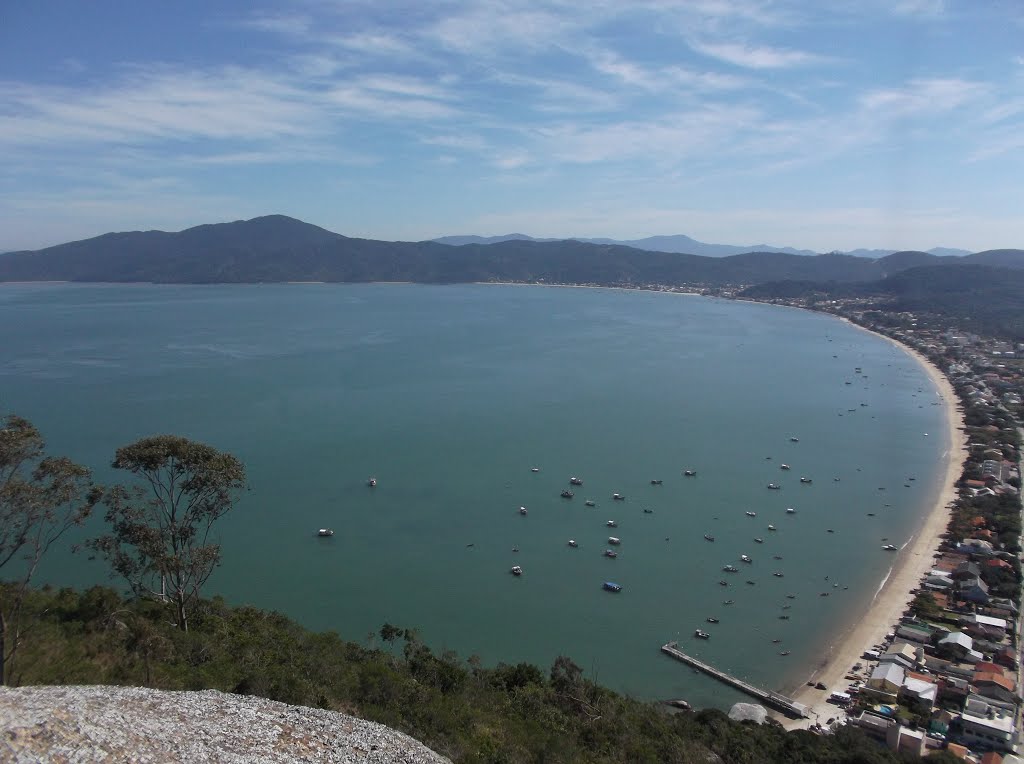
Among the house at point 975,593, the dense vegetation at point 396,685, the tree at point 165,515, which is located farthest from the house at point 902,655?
the tree at point 165,515

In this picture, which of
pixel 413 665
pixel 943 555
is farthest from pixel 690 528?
pixel 413 665

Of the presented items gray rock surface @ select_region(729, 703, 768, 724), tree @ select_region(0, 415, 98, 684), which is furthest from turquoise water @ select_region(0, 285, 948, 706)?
tree @ select_region(0, 415, 98, 684)

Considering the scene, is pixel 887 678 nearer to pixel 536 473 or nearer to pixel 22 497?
pixel 536 473

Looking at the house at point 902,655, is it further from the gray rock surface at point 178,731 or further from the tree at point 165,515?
the tree at point 165,515

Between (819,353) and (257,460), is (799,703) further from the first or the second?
(819,353)

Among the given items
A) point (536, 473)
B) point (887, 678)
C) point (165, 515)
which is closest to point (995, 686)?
point (887, 678)

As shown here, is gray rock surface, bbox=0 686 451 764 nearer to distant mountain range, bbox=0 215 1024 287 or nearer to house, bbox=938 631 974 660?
house, bbox=938 631 974 660
